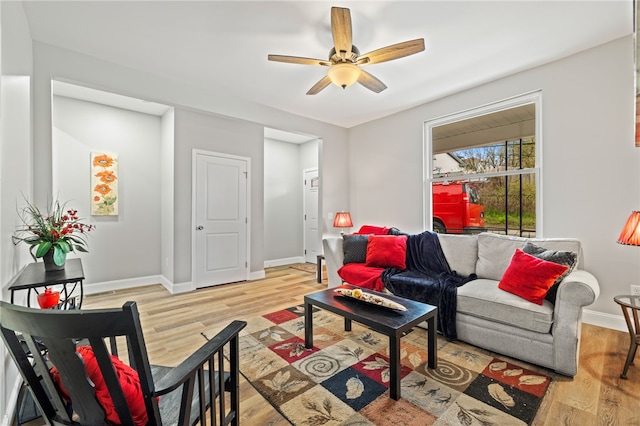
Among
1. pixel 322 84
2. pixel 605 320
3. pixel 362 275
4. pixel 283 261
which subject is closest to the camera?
pixel 605 320

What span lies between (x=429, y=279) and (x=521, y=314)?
859mm

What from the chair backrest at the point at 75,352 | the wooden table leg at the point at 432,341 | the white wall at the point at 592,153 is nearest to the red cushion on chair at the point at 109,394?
the chair backrest at the point at 75,352

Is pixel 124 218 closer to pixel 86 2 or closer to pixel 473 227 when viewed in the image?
pixel 86 2

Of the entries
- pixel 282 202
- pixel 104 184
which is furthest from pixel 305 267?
pixel 104 184

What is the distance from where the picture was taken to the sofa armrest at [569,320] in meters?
1.92

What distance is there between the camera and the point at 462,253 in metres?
3.15

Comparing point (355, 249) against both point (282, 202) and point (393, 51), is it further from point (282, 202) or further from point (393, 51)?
point (282, 202)

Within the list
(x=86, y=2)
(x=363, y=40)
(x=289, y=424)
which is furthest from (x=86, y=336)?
(x=363, y=40)

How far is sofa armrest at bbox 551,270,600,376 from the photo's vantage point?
192 cm

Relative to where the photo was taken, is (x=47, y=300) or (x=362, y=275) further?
(x=362, y=275)

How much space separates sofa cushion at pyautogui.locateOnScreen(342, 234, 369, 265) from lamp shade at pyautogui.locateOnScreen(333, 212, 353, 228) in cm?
136

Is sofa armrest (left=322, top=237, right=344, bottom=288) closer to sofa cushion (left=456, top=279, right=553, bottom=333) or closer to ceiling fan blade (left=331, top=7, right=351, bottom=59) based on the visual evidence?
sofa cushion (left=456, top=279, right=553, bottom=333)

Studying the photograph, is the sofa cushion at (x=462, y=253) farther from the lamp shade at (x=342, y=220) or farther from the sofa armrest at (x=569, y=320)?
the lamp shade at (x=342, y=220)

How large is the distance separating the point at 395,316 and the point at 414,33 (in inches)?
99.2
